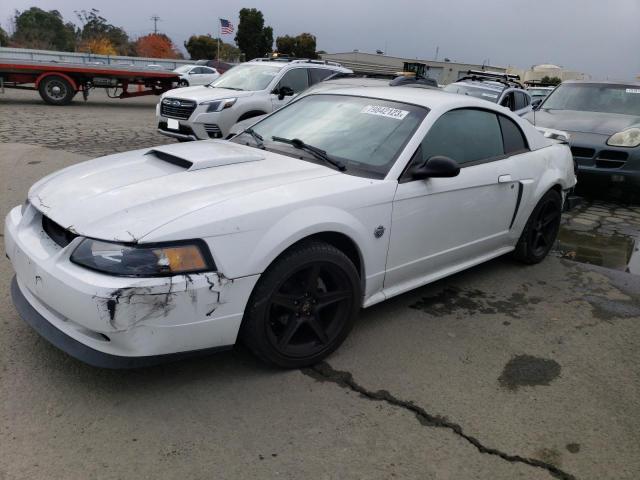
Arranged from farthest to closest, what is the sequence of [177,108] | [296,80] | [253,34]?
[253,34], [296,80], [177,108]

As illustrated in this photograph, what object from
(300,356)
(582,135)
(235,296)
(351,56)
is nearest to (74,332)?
(235,296)

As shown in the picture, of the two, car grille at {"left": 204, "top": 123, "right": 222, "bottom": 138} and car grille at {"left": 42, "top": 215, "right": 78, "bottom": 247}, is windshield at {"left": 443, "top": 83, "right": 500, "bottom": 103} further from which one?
car grille at {"left": 42, "top": 215, "right": 78, "bottom": 247}

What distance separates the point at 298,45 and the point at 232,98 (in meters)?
43.1

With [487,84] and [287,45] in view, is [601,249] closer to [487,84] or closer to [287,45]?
[487,84]

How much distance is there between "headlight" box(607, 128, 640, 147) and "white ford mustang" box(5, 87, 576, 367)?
155 inches

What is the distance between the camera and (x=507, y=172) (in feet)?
13.5

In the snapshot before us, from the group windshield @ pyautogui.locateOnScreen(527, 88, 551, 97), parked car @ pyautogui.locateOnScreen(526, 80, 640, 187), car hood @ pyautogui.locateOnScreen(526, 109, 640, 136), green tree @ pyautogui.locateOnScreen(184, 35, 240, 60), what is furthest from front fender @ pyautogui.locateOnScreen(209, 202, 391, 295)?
green tree @ pyautogui.locateOnScreen(184, 35, 240, 60)

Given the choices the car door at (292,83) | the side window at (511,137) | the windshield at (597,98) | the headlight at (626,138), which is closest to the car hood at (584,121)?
the headlight at (626,138)

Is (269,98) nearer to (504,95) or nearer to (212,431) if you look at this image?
(504,95)

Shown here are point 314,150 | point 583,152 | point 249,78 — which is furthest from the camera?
point 249,78

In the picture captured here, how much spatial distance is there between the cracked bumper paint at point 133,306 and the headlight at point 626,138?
21.8 feet

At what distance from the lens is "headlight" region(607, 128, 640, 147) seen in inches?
288

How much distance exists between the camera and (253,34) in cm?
4712

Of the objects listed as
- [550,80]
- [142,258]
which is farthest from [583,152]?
[550,80]
